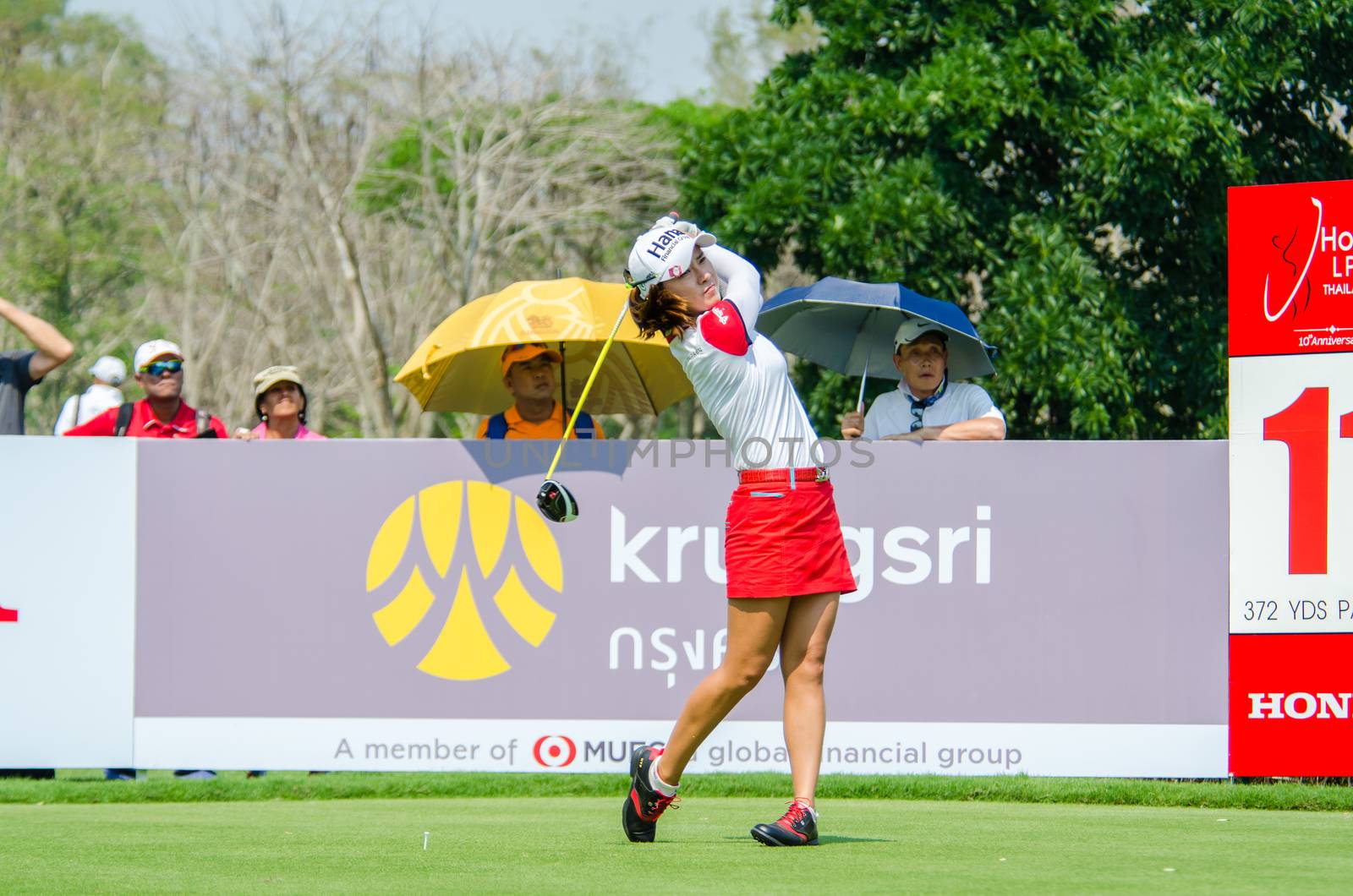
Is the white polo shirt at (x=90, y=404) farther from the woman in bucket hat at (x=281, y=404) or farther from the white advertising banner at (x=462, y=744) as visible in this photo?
the white advertising banner at (x=462, y=744)

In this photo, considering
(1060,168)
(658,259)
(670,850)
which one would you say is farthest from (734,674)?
(1060,168)

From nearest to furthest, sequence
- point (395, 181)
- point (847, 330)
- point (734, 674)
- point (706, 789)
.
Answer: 1. point (734, 674)
2. point (706, 789)
3. point (847, 330)
4. point (395, 181)

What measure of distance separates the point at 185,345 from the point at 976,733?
26.1 meters

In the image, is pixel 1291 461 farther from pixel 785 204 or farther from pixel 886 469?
pixel 785 204

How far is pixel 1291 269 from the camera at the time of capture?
739cm

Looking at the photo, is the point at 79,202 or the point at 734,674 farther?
the point at 79,202

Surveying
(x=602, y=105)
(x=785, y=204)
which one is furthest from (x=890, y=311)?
(x=602, y=105)

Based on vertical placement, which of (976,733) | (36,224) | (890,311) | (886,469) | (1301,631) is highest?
(36,224)

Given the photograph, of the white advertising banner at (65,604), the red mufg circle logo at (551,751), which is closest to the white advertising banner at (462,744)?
the red mufg circle logo at (551,751)

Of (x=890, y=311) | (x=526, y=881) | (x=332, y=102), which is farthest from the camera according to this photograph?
(x=332, y=102)

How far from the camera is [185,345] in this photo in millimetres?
31016

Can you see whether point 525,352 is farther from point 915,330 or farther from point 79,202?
point 79,202

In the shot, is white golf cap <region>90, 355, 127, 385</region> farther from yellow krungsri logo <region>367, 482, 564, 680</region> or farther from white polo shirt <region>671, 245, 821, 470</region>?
white polo shirt <region>671, 245, 821, 470</region>

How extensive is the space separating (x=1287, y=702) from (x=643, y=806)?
3.30 meters
